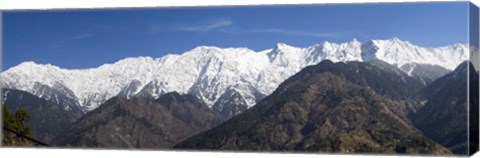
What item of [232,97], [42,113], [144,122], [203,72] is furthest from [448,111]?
[42,113]

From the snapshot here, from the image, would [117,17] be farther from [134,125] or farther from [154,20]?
[134,125]

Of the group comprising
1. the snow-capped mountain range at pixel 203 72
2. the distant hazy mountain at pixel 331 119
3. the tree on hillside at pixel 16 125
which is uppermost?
the snow-capped mountain range at pixel 203 72

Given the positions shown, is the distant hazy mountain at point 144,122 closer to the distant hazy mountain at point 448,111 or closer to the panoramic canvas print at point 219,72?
the panoramic canvas print at point 219,72

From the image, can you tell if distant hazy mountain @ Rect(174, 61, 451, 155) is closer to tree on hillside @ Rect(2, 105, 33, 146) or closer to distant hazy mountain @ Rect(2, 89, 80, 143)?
distant hazy mountain @ Rect(2, 89, 80, 143)

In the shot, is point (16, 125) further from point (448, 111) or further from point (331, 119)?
point (448, 111)

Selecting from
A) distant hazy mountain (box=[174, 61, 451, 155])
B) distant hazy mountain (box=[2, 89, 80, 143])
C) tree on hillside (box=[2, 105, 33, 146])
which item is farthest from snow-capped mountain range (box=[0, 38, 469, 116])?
tree on hillside (box=[2, 105, 33, 146])

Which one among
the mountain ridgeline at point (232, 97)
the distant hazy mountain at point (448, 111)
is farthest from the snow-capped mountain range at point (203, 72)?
Result: the distant hazy mountain at point (448, 111)
